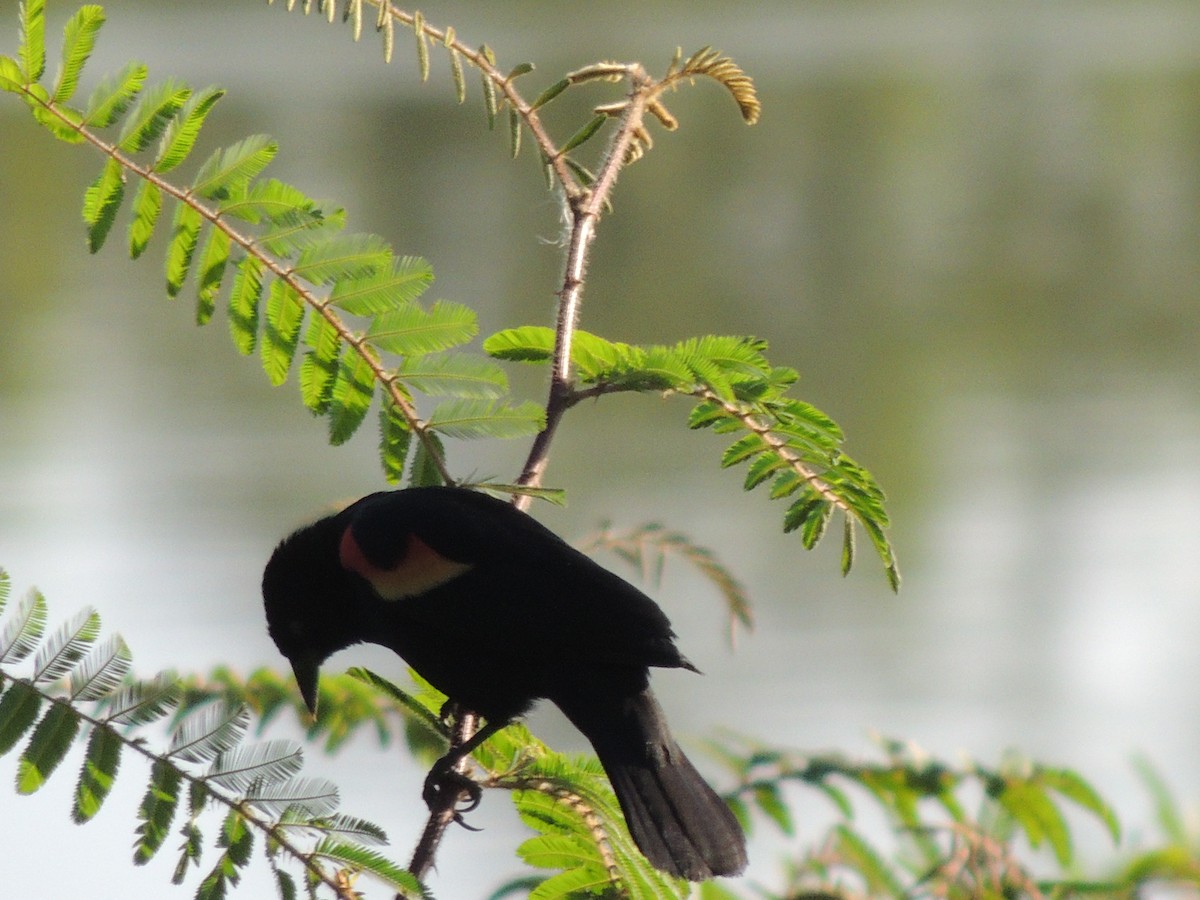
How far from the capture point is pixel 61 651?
1.75 meters

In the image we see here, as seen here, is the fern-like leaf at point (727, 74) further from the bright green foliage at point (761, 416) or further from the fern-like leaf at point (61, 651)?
the fern-like leaf at point (61, 651)

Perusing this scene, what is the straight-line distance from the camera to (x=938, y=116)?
1903 cm

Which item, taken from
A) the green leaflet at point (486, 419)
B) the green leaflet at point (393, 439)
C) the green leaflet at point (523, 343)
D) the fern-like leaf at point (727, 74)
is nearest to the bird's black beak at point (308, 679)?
the green leaflet at point (393, 439)

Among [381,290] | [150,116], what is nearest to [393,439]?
[381,290]

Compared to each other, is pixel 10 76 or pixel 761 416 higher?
pixel 10 76

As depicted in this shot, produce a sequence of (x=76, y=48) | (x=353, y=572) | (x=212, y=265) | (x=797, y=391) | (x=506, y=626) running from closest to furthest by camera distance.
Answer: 1. (x=76, y=48)
2. (x=212, y=265)
3. (x=506, y=626)
4. (x=353, y=572)
5. (x=797, y=391)

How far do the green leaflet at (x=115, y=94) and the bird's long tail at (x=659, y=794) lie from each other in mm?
1122

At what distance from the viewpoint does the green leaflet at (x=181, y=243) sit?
222 centimetres

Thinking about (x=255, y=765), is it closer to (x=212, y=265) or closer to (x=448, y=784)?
(x=448, y=784)

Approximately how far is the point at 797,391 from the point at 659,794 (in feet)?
27.4

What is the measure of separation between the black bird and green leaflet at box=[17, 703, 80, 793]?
707 millimetres

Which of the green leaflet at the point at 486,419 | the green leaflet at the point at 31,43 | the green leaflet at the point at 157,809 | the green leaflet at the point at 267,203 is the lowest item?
the green leaflet at the point at 157,809

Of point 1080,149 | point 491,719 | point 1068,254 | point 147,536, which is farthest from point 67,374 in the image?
point 1080,149

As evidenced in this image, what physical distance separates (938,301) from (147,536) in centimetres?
683
